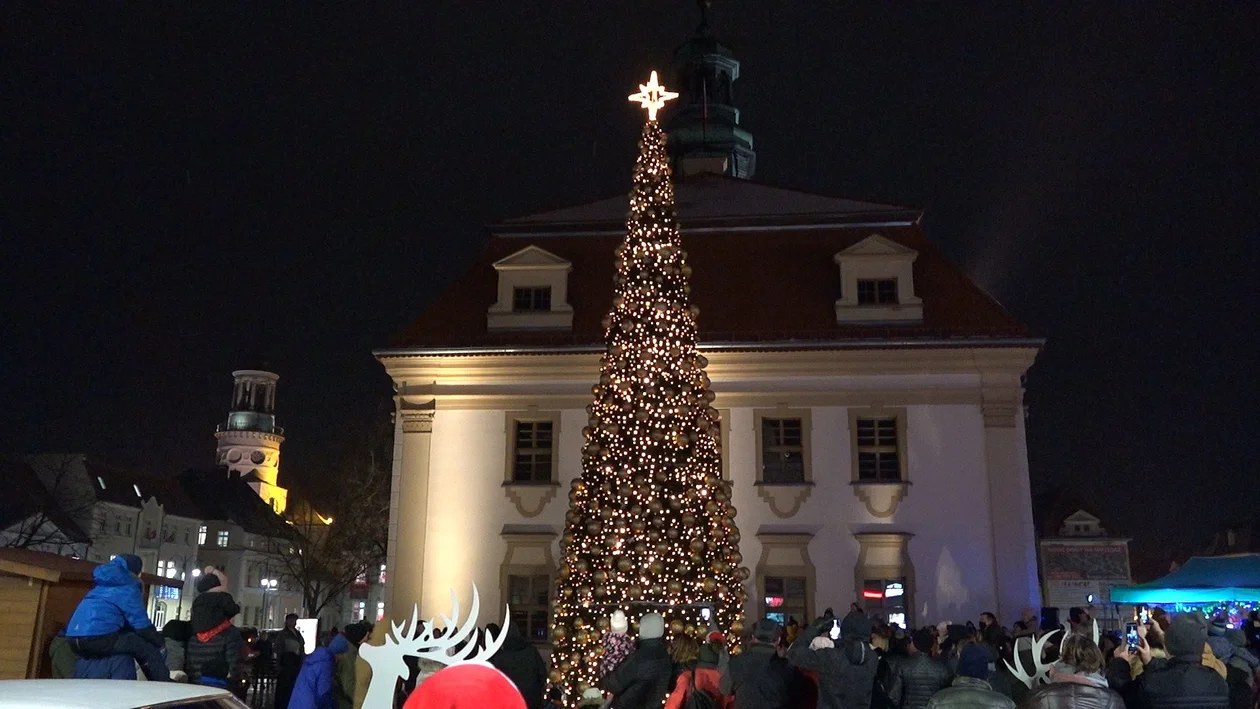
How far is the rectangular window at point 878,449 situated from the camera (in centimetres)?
2308

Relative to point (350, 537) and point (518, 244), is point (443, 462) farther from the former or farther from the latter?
point (350, 537)

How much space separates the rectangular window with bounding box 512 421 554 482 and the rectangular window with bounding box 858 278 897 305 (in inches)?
318

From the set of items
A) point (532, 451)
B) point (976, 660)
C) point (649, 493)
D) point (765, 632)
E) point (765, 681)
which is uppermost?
point (532, 451)

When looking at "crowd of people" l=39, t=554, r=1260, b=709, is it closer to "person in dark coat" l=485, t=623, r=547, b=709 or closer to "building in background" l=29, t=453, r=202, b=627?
"person in dark coat" l=485, t=623, r=547, b=709

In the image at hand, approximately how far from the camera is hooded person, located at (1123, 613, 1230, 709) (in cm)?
611

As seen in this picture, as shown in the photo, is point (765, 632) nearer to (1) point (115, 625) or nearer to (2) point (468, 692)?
(2) point (468, 692)

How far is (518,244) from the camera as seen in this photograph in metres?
26.8

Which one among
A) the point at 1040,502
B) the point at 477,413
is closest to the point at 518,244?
the point at 477,413

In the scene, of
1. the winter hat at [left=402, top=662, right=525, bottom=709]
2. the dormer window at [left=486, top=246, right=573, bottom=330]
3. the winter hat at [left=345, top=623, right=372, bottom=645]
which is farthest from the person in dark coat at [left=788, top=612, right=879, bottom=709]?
the dormer window at [left=486, top=246, right=573, bottom=330]

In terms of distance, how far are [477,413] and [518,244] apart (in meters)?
4.99

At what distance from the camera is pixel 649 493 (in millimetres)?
15711

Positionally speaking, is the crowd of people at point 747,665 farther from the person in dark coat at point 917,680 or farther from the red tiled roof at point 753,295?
the red tiled roof at point 753,295

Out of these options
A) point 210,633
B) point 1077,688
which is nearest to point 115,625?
point 210,633

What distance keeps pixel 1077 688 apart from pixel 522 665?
5.62m
